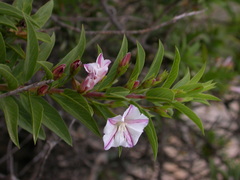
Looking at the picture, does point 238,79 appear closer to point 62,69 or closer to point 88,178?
point 88,178

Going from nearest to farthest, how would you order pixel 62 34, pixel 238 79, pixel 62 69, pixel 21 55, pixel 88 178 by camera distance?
pixel 62 69
pixel 21 55
pixel 62 34
pixel 238 79
pixel 88 178

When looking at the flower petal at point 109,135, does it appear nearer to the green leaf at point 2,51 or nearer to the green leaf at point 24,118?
the green leaf at point 24,118

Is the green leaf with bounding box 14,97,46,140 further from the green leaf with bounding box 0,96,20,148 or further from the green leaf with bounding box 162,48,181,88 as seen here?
the green leaf with bounding box 162,48,181,88

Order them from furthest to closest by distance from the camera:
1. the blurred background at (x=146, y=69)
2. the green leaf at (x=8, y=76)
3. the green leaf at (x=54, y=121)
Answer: the blurred background at (x=146, y=69) → the green leaf at (x=54, y=121) → the green leaf at (x=8, y=76)

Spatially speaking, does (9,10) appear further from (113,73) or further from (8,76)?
(113,73)

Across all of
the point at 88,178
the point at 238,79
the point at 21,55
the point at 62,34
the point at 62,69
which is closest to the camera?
the point at 62,69

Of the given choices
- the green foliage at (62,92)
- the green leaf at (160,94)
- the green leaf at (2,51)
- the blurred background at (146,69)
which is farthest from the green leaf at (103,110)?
the blurred background at (146,69)

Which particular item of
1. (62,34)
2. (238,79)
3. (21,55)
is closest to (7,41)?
(21,55)
